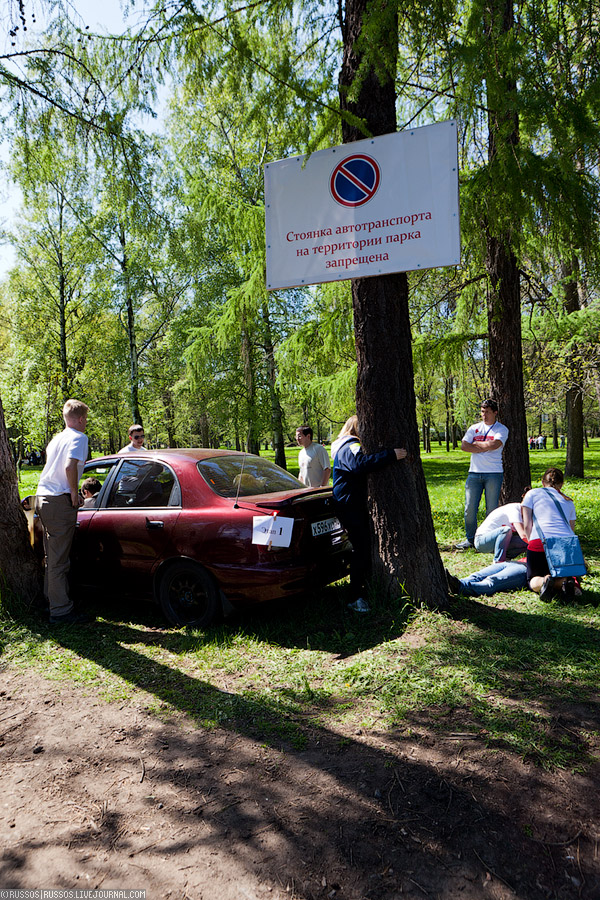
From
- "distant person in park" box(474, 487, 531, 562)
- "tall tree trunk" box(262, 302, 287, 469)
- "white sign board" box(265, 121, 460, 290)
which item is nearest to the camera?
"white sign board" box(265, 121, 460, 290)

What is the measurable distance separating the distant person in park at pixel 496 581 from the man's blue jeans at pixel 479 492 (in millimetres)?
1765

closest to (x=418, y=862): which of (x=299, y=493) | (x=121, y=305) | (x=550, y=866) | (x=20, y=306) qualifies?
(x=550, y=866)

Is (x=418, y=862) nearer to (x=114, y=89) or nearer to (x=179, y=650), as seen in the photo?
(x=179, y=650)

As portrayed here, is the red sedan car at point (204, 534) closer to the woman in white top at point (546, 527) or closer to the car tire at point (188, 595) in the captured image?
the car tire at point (188, 595)

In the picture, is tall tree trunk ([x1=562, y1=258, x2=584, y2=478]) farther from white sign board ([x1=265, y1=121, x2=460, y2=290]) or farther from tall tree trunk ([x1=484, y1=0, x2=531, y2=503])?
white sign board ([x1=265, y1=121, x2=460, y2=290])

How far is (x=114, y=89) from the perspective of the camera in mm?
5805

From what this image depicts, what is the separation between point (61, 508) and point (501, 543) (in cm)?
440

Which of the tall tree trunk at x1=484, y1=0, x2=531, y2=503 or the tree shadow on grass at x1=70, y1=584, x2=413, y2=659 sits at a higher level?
the tall tree trunk at x1=484, y1=0, x2=531, y2=503

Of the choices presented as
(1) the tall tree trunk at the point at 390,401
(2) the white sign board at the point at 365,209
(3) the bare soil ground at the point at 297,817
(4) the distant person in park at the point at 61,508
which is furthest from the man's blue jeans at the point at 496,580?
(4) the distant person in park at the point at 61,508

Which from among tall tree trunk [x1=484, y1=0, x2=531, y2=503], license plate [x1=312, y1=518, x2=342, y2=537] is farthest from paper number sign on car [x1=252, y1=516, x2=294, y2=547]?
tall tree trunk [x1=484, y1=0, x2=531, y2=503]

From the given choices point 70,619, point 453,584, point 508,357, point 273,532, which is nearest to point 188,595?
point 273,532

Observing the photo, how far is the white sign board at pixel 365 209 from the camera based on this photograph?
467 cm

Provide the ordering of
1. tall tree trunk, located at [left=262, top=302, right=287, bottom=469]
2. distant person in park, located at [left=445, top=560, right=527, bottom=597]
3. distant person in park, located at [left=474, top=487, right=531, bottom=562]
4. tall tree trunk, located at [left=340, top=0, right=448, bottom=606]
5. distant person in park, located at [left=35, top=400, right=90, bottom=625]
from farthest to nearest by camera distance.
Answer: tall tree trunk, located at [left=262, top=302, right=287, bottom=469]
distant person in park, located at [left=474, top=487, right=531, bottom=562]
distant person in park, located at [left=445, top=560, right=527, bottom=597]
distant person in park, located at [left=35, top=400, right=90, bottom=625]
tall tree trunk, located at [left=340, top=0, right=448, bottom=606]

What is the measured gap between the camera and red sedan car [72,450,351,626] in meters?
4.91
